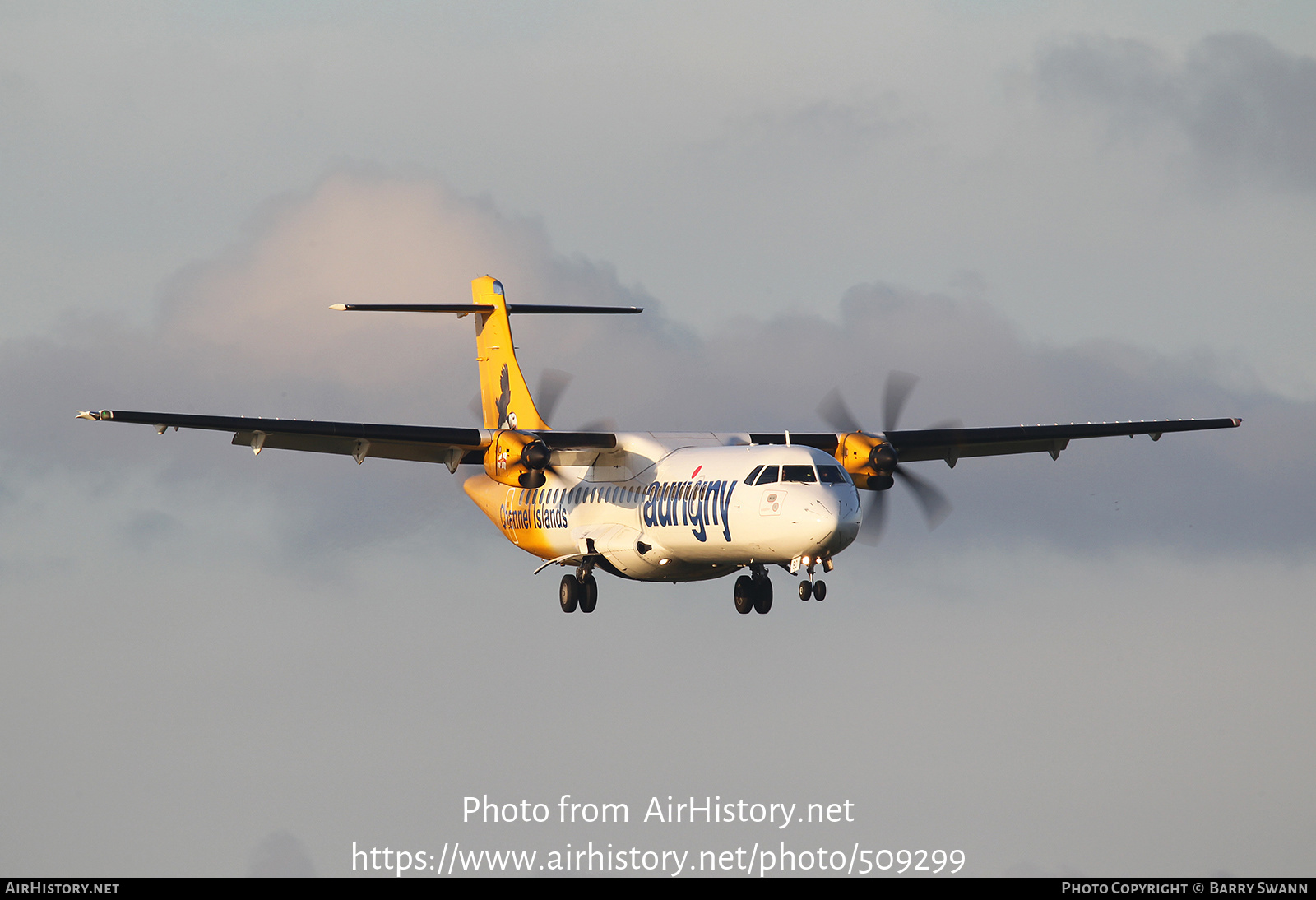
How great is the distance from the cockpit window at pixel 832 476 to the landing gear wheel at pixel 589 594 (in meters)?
7.23

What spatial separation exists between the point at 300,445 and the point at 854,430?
10710 millimetres

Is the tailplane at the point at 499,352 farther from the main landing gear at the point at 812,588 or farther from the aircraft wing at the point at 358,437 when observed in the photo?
the main landing gear at the point at 812,588

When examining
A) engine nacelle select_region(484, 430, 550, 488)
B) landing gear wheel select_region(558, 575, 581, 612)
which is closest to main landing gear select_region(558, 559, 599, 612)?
landing gear wheel select_region(558, 575, 581, 612)

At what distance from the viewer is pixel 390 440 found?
3325 centimetres

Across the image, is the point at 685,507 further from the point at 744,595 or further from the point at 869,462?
the point at 869,462

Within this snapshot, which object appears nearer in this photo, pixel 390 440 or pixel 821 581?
pixel 821 581

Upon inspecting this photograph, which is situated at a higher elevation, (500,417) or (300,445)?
(500,417)

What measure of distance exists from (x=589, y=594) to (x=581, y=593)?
0.58 ft

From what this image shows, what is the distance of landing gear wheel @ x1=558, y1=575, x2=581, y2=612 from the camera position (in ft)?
119

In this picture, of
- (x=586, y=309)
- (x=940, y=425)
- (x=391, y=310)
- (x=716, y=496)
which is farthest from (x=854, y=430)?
(x=391, y=310)

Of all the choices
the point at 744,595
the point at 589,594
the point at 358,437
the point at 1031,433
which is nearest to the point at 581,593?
the point at 589,594

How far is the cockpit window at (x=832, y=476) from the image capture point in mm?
30703

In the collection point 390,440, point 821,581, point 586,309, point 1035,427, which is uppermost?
point 586,309

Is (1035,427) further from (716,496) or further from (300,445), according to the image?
(300,445)
